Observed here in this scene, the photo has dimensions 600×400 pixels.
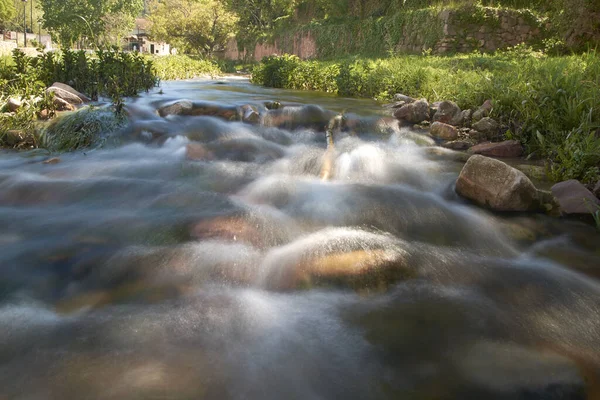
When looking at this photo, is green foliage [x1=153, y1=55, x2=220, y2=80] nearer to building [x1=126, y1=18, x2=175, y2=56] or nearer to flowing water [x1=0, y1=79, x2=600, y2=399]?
flowing water [x1=0, y1=79, x2=600, y2=399]

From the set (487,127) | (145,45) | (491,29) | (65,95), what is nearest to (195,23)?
(491,29)

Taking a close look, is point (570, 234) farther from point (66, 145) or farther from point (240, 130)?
point (66, 145)

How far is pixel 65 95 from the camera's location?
22.5ft

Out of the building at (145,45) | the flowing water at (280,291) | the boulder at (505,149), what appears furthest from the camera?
the building at (145,45)

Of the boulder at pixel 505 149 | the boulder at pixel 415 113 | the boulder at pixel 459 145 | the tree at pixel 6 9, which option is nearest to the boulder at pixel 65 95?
the boulder at pixel 415 113

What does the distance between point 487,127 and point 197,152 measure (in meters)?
4.35

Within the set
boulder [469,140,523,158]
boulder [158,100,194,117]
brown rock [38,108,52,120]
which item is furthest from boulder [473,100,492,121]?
brown rock [38,108,52,120]

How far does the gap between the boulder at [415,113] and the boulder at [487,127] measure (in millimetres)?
1139

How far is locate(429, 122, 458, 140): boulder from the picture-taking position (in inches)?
259

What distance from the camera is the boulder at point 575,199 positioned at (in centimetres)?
400

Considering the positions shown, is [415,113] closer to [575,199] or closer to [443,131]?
[443,131]

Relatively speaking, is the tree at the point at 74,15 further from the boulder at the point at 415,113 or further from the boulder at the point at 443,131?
the boulder at the point at 443,131

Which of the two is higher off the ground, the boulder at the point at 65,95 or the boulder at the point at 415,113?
the boulder at the point at 65,95

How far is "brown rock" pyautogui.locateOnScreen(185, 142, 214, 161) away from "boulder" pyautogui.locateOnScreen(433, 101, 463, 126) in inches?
162
